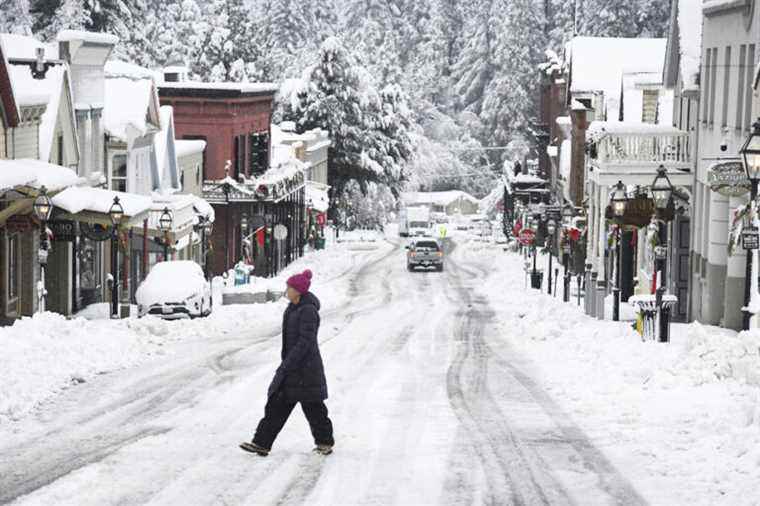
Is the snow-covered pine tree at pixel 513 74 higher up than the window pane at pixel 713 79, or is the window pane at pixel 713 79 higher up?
the snow-covered pine tree at pixel 513 74

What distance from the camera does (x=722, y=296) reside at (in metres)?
30.0

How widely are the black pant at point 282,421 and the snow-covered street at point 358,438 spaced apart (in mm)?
202

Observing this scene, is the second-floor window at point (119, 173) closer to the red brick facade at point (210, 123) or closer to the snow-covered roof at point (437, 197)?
the red brick facade at point (210, 123)

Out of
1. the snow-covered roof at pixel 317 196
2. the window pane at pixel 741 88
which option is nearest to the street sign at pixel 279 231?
the snow-covered roof at pixel 317 196

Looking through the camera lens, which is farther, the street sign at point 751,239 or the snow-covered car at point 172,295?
the snow-covered car at point 172,295

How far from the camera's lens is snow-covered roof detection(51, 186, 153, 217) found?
109ft

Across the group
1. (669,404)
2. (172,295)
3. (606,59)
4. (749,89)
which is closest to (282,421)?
(669,404)

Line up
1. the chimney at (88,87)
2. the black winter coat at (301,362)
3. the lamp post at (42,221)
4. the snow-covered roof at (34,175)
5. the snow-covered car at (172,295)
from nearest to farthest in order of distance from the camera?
the black winter coat at (301,362)
the snow-covered roof at (34,175)
the lamp post at (42,221)
the snow-covered car at (172,295)
the chimney at (88,87)

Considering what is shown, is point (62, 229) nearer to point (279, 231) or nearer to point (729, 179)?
point (729, 179)

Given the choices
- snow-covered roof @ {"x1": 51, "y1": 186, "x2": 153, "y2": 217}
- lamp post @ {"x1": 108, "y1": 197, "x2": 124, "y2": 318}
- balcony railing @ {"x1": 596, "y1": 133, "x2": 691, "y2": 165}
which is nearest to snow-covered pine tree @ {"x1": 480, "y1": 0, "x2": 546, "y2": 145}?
balcony railing @ {"x1": 596, "y1": 133, "x2": 691, "y2": 165}

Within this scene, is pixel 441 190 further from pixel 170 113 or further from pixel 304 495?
pixel 304 495

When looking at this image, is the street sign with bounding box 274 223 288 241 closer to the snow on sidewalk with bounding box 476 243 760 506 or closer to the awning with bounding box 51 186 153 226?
the awning with bounding box 51 186 153 226

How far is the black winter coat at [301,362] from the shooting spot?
13227 mm

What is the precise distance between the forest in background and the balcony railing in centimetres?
4599
